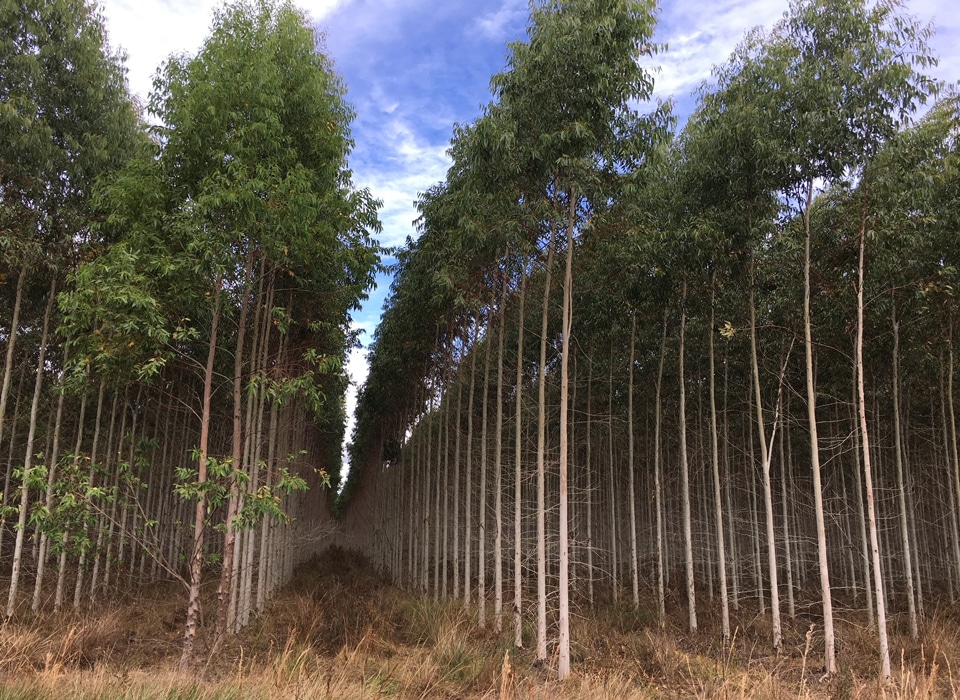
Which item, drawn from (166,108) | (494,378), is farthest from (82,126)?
(494,378)

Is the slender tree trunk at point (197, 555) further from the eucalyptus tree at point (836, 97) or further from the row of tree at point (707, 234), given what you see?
the eucalyptus tree at point (836, 97)

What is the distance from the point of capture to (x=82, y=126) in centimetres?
905

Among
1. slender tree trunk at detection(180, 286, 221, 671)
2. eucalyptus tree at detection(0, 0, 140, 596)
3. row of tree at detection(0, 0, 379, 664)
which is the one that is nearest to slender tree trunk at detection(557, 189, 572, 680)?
row of tree at detection(0, 0, 379, 664)

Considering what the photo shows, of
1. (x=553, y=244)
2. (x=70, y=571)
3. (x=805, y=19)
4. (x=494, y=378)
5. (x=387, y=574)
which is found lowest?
(x=387, y=574)

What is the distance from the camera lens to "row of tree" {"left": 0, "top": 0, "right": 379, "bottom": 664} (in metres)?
6.67

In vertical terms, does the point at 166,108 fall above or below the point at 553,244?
above

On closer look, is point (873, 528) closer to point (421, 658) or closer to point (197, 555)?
point (421, 658)

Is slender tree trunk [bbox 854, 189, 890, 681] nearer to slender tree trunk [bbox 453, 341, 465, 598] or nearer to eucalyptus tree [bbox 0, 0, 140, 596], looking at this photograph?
slender tree trunk [bbox 453, 341, 465, 598]

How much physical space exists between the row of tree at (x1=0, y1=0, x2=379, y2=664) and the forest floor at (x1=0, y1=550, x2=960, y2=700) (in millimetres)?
977

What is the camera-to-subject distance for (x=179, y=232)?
685 cm

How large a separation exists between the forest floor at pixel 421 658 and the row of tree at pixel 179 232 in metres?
0.98

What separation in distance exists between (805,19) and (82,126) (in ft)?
37.0

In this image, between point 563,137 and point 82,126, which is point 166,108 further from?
point 563,137

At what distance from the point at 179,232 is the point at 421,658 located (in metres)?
6.37
